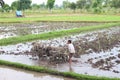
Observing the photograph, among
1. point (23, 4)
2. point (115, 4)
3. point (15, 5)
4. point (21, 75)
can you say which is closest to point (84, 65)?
point (21, 75)

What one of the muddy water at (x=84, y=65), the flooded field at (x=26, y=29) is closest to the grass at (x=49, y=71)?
the muddy water at (x=84, y=65)

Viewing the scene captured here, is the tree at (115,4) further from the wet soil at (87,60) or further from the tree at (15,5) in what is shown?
the wet soil at (87,60)

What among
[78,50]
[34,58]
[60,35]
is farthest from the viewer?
[60,35]

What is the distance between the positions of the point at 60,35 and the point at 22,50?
22.4 feet

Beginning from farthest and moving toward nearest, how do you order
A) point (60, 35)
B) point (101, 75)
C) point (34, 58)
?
point (60, 35) < point (34, 58) < point (101, 75)

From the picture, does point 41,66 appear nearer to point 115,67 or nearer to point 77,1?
point 115,67

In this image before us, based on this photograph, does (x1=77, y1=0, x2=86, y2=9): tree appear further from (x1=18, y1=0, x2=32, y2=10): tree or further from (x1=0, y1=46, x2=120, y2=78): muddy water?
(x1=0, y1=46, x2=120, y2=78): muddy water

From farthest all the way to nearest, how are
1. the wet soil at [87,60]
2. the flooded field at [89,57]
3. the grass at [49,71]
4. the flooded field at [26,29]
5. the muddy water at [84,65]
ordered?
the flooded field at [26,29]
the flooded field at [89,57]
the wet soil at [87,60]
the muddy water at [84,65]
the grass at [49,71]

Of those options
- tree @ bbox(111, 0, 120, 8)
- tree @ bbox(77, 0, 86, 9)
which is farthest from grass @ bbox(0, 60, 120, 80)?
tree @ bbox(77, 0, 86, 9)

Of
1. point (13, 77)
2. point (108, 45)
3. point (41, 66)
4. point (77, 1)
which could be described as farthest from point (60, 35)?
point (77, 1)

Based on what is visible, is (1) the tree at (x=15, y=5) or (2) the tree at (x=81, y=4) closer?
(1) the tree at (x=15, y=5)

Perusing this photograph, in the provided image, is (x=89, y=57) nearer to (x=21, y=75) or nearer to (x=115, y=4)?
(x=21, y=75)

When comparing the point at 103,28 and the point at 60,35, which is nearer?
the point at 60,35

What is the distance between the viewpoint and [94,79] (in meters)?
9.91
